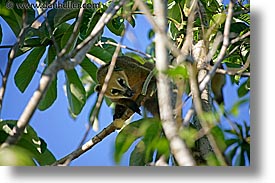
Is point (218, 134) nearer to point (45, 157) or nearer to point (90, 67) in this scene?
point (45, 157)

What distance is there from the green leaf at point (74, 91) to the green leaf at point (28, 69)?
0.34ft

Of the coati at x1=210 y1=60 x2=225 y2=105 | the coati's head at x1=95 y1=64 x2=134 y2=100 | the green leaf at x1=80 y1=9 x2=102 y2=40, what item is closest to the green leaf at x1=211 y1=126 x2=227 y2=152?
the coati at x1=210 y1=60 x2=225 y2=105

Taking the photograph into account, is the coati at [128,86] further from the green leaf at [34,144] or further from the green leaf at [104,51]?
the green leaf at [34,144]

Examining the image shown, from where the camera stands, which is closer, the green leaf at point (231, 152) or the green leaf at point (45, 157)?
the green leaf at point (231, 152)

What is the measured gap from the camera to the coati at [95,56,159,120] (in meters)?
1.83

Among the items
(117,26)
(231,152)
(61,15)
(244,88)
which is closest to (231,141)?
(231,152)

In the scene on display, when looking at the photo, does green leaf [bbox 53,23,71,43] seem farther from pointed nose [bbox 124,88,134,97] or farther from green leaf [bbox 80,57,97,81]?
pointed nose [bbox 124,88,134,97]

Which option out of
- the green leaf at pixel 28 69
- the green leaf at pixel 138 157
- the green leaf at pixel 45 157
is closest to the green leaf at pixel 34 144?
the green leaf at pixel 45 157

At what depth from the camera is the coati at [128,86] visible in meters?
1.83

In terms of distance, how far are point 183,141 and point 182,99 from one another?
0.27m

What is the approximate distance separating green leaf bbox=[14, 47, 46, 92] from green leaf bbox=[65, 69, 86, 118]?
0.10 metres

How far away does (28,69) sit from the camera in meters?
1.70

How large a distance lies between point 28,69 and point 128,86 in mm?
497

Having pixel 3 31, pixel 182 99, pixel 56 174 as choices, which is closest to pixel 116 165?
pixel 56 174
